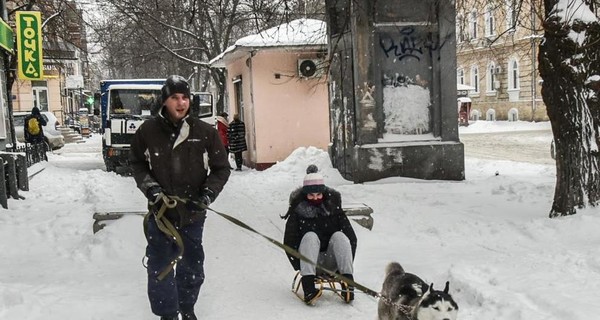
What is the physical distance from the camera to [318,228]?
5.29 meters

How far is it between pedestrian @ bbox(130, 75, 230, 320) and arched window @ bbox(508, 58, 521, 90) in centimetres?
3844

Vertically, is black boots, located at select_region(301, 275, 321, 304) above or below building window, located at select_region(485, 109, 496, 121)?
below

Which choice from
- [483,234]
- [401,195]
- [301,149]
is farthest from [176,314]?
[301,149]

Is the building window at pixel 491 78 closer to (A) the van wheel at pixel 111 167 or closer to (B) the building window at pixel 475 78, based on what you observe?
(B) the building window at pixel 475 78

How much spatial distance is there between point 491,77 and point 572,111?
36744 millimetres

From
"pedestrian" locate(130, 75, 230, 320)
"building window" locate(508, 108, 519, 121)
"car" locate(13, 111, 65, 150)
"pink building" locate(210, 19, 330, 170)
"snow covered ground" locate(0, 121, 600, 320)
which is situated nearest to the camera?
"pedestrian" locate(130, 75, 230, 320)

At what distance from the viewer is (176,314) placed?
4332 millimetres

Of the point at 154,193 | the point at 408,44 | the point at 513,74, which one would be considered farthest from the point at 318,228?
the point at 513,74

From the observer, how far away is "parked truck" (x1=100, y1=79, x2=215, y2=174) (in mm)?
16594

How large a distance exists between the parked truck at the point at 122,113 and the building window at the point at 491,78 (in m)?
28.1

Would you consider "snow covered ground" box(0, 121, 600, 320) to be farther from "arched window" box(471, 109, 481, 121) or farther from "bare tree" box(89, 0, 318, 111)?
"arched window" box(471, 109, 481, 121)

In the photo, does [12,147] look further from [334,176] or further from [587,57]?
[587,57]

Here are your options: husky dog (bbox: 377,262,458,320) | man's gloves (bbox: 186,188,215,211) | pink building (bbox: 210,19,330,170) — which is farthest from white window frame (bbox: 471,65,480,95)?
man's gloves (bbox: 186,188,215,211)

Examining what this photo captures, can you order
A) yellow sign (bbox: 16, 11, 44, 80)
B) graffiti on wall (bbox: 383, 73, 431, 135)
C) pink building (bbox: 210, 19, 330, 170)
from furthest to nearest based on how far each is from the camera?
pink building (bbox: 210, 19, 330, 170), yellow sign (bbox: 16, 11, 44, 80), graffiti on wall (bbox: 383, 73, 431, 135)
